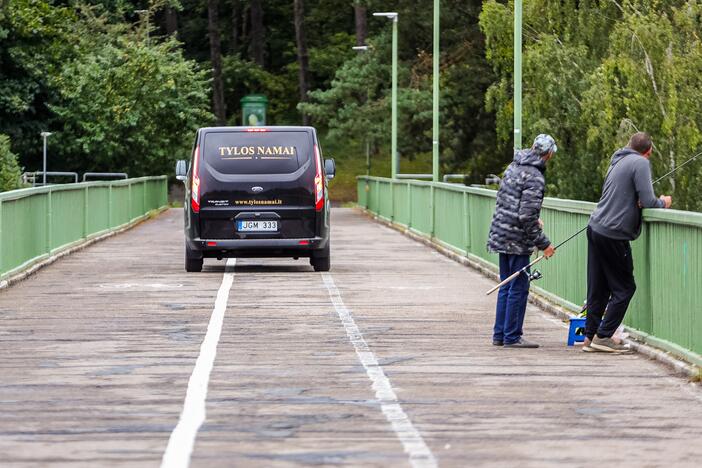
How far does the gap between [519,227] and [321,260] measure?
34.4 feet

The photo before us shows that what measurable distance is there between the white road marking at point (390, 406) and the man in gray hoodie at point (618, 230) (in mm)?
1910

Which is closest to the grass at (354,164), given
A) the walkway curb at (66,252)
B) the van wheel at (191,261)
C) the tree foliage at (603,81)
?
the tree foliage at (603,81)

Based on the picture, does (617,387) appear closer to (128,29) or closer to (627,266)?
(627,266)

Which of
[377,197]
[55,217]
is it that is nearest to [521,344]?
[55,217]

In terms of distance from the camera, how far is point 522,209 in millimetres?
14648

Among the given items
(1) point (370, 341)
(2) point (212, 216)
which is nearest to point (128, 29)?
(2) point (212, 216)

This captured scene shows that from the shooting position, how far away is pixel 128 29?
66.6m

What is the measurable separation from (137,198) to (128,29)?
22.0 m

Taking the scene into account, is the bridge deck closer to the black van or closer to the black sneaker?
the black sneaker

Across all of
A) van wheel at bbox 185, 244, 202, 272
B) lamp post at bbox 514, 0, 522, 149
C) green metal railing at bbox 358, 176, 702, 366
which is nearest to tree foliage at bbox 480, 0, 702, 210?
lamp post at bbox 514, 0, 522, 149

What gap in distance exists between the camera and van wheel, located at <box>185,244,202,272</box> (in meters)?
24.8

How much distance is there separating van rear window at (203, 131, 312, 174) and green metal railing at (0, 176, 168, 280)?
2.64m

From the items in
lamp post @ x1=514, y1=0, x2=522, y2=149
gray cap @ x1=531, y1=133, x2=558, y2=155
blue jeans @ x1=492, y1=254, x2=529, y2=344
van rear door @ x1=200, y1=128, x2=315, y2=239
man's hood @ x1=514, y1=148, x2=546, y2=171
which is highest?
lamp post @ x1=514, y1=0, x2=522, y2=149

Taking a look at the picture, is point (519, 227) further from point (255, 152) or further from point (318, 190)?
point (255, 152)
